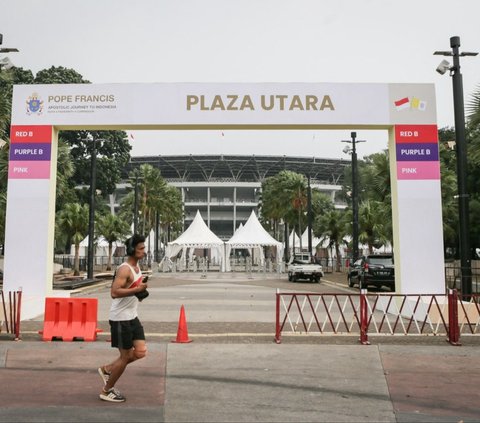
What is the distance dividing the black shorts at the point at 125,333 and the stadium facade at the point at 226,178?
91.2 metres

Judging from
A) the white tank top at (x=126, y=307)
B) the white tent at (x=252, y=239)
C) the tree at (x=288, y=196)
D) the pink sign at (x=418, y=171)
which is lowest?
the white tank top at (x=126, y=307)

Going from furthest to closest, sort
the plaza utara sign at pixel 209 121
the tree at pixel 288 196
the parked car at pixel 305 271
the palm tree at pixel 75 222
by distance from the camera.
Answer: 1. the tree at pixel 288 196
2. the palm tree at pixel 75 222
3. the parked car at pixel 305 271
4. the plaza utara sign at pixel 209 121

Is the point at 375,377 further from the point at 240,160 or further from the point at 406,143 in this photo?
the point at 240,160

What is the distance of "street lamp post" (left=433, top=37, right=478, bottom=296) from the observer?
12.4 m

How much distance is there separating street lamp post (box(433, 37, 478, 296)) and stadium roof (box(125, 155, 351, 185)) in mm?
83770

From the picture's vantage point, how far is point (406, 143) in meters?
13.4

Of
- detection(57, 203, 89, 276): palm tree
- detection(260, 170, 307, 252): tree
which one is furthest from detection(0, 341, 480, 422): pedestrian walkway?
detection(260, 170, 307, 252): tree

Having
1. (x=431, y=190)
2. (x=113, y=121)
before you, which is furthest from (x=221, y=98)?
(x=431, y=190)

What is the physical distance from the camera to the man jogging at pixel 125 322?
221 inches

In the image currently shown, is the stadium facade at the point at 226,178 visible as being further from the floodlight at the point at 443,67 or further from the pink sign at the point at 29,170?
the floodlight at the point at 443,67

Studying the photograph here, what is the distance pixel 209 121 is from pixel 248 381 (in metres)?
8.16

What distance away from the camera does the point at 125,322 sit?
18.6ft

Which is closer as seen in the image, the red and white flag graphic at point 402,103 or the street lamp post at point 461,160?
the street lamp post at point 461,160

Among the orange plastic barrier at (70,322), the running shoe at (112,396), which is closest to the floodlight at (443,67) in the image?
the orange plastic barrier at (70,322)
